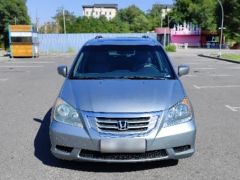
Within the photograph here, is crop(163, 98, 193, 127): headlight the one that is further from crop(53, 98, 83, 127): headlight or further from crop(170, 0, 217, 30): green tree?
crop(170, 0, 217, 30): green tree

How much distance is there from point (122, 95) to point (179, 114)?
0.72m

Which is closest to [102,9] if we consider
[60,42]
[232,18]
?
[232,18]

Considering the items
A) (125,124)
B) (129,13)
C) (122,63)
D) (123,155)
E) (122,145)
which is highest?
(129,13)

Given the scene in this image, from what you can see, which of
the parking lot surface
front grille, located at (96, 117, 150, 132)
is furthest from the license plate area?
the parking lot surface

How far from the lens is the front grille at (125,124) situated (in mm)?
4355

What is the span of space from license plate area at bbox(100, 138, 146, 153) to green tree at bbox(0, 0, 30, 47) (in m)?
56.2

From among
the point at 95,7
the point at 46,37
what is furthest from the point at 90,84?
the point at 95,7

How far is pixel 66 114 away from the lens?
4.63 metres

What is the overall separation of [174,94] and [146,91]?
1.15 ft

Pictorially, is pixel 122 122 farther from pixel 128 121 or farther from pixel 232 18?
pixel 232 18

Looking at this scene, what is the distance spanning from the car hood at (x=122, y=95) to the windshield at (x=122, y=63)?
1.12ft

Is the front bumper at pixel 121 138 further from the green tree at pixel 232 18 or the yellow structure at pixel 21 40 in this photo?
the green tree at pixel 232 18

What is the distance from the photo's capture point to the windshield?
5547 mm

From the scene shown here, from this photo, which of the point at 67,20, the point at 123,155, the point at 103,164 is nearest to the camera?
the point at 123,155
